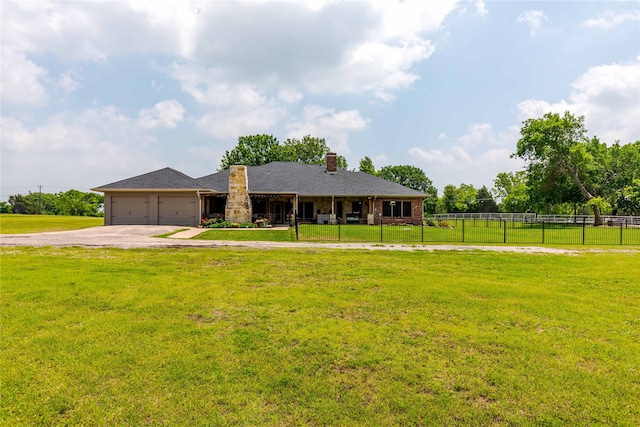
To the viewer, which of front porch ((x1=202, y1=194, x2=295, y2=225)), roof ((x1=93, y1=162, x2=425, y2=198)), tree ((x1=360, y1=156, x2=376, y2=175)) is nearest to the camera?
roof ((x1=93, y1=162, x2=425, y2=198))

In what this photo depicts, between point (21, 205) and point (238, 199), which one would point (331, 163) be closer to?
point (238, 199)

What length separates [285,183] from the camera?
30938 mm

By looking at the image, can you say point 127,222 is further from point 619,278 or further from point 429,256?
point 619,278

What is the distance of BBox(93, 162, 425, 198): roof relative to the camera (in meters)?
26.7

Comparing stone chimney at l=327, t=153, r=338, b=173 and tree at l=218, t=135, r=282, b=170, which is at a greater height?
tree at l=218, t=135, r=282, b=170

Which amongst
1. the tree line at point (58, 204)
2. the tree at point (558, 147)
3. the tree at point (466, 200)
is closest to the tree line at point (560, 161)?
the tree at point (558, 147)

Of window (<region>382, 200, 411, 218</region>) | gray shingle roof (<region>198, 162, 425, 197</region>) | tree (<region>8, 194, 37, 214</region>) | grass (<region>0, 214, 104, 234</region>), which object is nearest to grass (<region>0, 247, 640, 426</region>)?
grass (<region>0, 214, 104, 234</region>)

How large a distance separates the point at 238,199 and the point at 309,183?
7.56m

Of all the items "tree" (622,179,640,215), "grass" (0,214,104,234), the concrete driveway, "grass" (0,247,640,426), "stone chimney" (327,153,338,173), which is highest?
"stone chimney" (327,153,338,173)

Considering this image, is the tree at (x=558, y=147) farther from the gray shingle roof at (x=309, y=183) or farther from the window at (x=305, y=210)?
the window at (x=305, y=210)

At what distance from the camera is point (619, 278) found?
801cm

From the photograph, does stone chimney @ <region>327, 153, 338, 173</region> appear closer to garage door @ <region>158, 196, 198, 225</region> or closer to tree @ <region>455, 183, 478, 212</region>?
garage door @ <region>158, 196, 198, 225</region>


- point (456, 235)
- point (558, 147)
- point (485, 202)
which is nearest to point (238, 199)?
point (456, 235)

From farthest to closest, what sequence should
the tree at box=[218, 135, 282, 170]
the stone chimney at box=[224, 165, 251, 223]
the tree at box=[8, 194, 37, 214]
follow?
1. the tree at box=[8, 194, 37, 214]
2. the tree at box=[218, 135, 282, 170]
3. the stone chimney at box=[224, 165, 251, 223]
